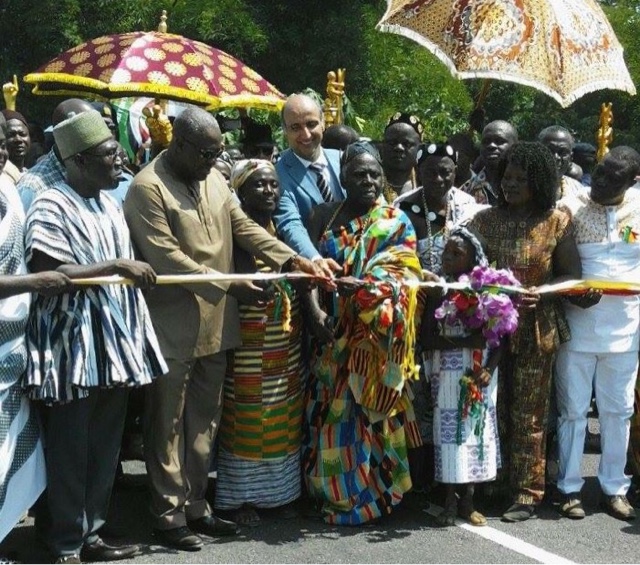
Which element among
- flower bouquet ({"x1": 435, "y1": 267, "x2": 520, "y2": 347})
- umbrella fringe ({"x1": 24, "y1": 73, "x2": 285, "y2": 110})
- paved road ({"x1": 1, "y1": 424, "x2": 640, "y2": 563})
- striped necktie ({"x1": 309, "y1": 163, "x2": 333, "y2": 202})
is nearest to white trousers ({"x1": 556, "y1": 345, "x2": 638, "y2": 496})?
paved road ({"x1": 1, "y1": 424, "x2": 640, "y2": 563})

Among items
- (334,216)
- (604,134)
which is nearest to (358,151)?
(334,216)

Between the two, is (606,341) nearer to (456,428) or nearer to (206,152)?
(456,428)

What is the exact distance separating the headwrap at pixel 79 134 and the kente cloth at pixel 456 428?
2.11 metres

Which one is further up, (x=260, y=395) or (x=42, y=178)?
(x=42, y=178)

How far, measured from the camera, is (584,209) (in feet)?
19.3

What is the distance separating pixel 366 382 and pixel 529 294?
3.29 ft

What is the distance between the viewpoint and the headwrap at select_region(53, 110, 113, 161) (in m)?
4.78

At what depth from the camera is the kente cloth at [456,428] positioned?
18.4ft

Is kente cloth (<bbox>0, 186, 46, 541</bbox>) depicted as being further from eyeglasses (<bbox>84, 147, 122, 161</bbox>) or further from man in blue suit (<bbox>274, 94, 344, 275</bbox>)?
man in blue suit (<bbox>274, 94, 344, 275</bbox>)

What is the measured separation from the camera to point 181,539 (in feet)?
17.2

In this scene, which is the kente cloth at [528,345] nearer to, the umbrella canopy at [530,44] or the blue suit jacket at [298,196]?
the blue suit jacket at [298,196]

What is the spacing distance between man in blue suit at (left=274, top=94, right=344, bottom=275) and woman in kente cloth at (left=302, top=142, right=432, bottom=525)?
220mm

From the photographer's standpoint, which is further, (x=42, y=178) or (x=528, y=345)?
(x=528, y=345)

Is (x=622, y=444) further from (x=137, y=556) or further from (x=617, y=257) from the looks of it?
(x=137, y=556)
